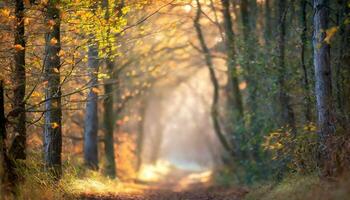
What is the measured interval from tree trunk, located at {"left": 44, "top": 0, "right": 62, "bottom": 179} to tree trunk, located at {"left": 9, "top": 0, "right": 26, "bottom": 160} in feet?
1.96

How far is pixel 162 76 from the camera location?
29641 mm

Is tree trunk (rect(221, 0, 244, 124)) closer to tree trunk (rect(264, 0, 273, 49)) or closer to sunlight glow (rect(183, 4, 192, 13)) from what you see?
sunlight glow (rect(183, 4, 192, 13))

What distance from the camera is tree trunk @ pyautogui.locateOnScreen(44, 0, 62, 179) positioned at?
12.9 m

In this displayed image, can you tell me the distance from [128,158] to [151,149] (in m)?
18.2

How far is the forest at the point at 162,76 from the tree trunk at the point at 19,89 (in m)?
0.03

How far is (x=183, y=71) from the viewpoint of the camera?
3566cm

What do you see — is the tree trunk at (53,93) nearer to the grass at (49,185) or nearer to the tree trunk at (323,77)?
the grass at (49,185)

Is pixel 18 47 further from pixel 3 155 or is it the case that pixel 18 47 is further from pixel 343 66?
pixel 343 66

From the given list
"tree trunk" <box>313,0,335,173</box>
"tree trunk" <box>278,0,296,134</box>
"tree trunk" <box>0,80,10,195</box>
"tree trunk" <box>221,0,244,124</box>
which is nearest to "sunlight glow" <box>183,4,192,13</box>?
"tree trunk" <box>221,0,244,124</box>

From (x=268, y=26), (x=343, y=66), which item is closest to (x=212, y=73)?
(x=268, y=26)

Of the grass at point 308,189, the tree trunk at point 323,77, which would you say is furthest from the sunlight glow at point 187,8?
the grass at point 308,189

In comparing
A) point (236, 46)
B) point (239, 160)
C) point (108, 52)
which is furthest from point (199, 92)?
point (108, 52)

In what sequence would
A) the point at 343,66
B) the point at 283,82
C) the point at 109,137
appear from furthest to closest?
the point at 109,137 < the point at 283,82 < the point at 343,66

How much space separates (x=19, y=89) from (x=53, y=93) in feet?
3.79
